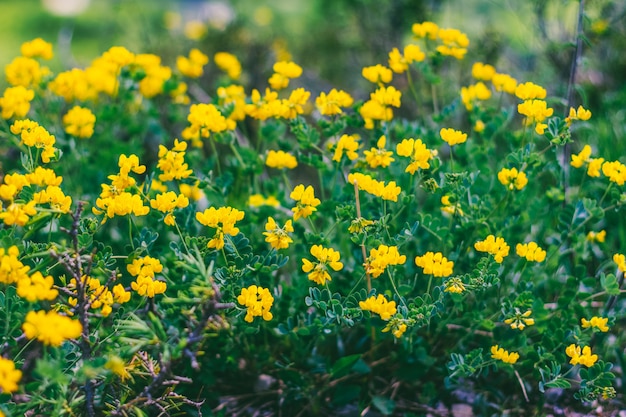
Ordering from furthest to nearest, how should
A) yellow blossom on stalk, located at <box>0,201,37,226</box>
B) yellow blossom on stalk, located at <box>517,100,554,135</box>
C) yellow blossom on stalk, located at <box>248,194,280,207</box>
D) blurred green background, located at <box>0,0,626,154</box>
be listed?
blurred green background, located at <box>0,0,626,154</box>, yellow blossom on stalk, located at <box>248,194,280,207</box>, yellow blossom on stalk, located at <box>517,100,554,135</box>, yellow blossom on stalk, located at <box>0,201,37,226</box>

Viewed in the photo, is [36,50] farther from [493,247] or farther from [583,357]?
[583,357]

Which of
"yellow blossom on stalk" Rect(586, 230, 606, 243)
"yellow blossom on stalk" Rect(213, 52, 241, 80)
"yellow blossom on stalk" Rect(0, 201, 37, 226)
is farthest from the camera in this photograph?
"yellow blossom on stalk" Rect(213, 52, 241, 80)

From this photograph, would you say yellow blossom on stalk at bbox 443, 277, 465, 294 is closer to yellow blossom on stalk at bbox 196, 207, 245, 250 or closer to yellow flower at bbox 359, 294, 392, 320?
yellow flower at bbox 359, 294, 392, 320

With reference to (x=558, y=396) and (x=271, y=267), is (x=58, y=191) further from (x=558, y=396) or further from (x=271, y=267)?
(x=558, y=396)

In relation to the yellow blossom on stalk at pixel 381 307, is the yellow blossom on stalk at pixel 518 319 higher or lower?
lower

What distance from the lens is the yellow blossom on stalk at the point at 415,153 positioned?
1963 millimetres

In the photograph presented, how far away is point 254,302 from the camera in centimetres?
182

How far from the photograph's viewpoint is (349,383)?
2258 mm

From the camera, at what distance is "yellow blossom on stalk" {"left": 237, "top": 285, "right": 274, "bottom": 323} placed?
5.98 feet

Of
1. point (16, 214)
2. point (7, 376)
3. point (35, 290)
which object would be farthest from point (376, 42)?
point (7, 376)

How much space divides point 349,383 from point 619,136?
6.17 ft

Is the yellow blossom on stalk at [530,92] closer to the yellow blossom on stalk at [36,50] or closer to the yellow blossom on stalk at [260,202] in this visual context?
the yellow blossom on stalk at [260,202]

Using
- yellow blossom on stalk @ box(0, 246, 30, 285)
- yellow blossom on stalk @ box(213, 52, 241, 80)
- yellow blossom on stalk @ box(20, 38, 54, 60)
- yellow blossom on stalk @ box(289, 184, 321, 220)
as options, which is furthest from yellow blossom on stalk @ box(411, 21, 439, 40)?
yellow blossom on stalk @ box(0, 246, 30, 285)

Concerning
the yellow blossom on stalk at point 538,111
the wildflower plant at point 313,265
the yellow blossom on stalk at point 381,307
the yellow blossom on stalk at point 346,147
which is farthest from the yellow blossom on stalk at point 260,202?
the yellow blossom on stalk at point 538,111
